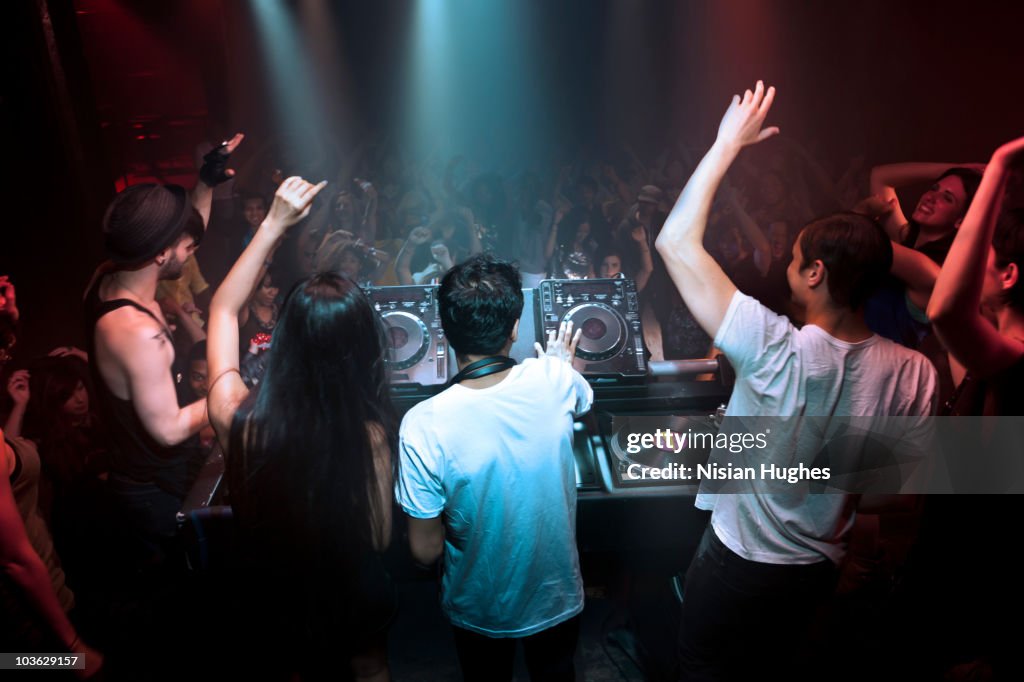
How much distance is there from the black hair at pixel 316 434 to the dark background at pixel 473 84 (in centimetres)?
168

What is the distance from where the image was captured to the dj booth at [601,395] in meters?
1.82

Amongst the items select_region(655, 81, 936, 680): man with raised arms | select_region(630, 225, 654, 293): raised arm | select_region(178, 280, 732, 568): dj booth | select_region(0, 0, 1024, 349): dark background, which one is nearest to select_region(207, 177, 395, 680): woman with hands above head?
select_region(178, 280, 732, 568): dj booth

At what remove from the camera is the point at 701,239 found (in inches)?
56.8

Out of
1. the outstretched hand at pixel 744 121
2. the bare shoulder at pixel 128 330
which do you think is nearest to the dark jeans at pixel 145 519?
the bare shoulder at pixel 128 330

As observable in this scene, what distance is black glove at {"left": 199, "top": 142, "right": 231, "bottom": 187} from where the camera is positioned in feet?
→ 6.88

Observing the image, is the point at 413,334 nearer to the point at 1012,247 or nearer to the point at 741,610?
the point at 741,610

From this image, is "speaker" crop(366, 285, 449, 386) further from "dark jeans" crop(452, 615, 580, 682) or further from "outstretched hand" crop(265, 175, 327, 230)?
"dark jeans" crop(452, 615, 580, 682)

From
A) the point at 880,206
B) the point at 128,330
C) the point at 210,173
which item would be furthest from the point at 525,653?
the point at 880,206

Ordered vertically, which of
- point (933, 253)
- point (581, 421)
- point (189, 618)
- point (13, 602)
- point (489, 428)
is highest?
point (933, 253)

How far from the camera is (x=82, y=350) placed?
234cm

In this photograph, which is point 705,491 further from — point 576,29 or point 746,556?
point 576,29

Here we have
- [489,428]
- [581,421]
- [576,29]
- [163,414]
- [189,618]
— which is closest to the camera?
[489,428]

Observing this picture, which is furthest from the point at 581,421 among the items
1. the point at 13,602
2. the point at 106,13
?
the point at 106,13

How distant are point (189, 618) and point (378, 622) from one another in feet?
3.98
